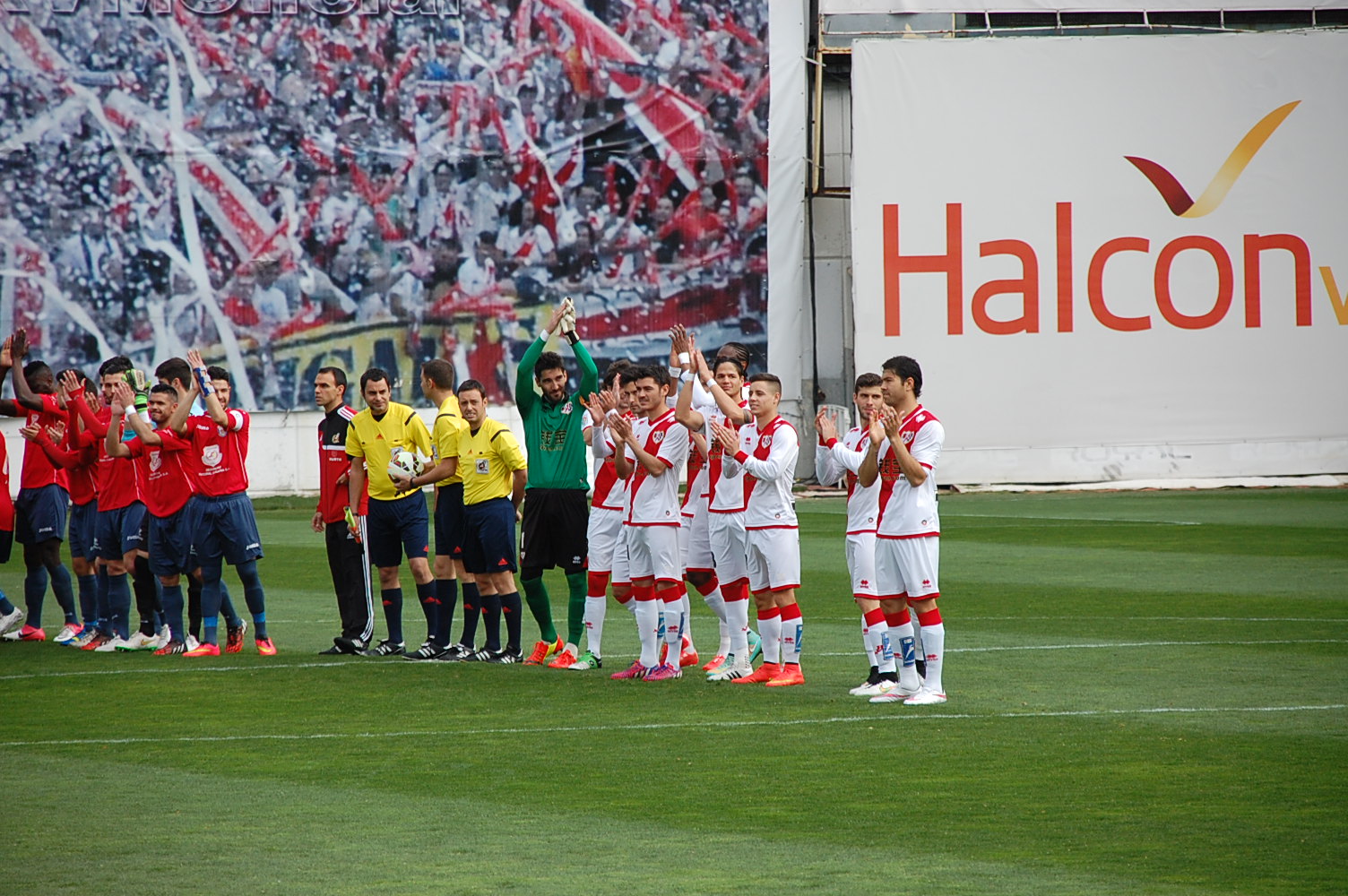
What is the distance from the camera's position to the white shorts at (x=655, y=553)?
1009 cm

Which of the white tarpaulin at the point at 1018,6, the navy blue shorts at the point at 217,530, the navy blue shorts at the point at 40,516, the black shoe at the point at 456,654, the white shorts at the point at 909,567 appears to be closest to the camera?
the white shorts at the point at 909,567

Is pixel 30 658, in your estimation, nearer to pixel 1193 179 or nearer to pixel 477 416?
pixel 477 416

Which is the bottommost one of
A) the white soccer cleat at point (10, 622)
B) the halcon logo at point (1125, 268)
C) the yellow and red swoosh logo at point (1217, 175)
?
the white soccer cleat at point (10, 622)

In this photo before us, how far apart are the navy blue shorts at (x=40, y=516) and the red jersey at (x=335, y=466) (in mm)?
2480

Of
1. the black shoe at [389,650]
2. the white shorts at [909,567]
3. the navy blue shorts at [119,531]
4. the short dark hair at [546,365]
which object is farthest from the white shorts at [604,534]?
the navy blue shorts at [119,531]

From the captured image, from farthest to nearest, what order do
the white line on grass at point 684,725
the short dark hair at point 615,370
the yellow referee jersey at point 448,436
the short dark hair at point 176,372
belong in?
the short dark hair at point 176,372 < the yellow referee jersey at point 448,436 < the short dark hair at point 615,370 < the white line on grass at point 684,725

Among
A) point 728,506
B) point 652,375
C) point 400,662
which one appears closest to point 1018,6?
point 652,375

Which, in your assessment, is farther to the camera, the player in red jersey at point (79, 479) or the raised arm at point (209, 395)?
the player in red jersey at point (79, 479)

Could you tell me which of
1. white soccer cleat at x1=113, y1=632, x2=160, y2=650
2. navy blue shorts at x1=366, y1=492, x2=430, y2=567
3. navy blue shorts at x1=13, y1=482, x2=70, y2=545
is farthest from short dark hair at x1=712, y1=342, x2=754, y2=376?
navy blue shorts at x1=13, y1=482, x2=70, y2=545

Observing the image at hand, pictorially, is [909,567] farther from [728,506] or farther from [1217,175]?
[1217,175]

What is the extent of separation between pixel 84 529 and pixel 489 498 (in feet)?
13.0

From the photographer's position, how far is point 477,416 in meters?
11.0

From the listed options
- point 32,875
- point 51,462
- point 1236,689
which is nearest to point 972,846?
point 32,875

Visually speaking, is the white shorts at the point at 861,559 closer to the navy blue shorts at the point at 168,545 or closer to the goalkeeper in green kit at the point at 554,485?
the goalkeeper in green kit at the point at 554,485
